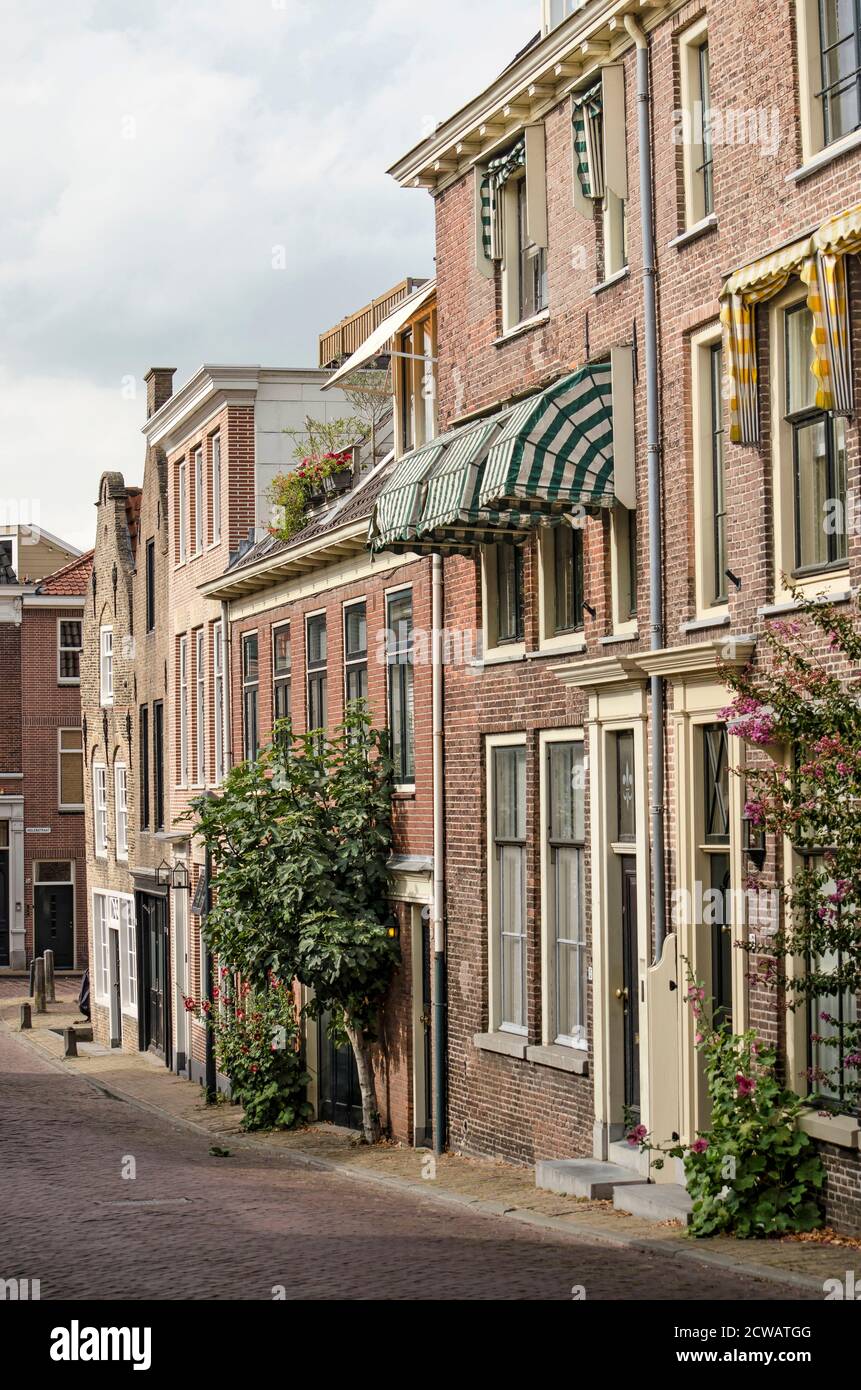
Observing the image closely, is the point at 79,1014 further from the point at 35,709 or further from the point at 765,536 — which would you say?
the point at 765,536

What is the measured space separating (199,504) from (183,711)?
3871 mm

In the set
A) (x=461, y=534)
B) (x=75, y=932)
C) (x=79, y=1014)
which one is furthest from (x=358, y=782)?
(x=75, y=932)

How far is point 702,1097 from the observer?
49.4ft

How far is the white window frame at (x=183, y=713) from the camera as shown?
111 ft

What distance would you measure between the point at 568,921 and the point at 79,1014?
29.6m

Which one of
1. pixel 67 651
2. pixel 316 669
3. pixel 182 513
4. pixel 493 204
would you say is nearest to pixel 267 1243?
pixel 493 204

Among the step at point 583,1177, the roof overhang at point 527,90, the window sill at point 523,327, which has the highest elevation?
the roof overhang at point 527,90

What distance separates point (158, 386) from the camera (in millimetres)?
36656

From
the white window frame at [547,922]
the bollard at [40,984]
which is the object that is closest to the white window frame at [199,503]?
the white window frame at [547,922]

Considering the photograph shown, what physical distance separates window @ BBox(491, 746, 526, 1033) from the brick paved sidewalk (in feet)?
5.18

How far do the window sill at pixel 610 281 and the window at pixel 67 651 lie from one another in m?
41.2

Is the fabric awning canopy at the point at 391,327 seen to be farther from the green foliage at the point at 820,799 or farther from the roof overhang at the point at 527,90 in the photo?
the green foliage at the point at 820,799

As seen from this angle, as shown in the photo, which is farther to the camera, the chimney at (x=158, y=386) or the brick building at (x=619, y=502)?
the chimney at (x=158, y=386)

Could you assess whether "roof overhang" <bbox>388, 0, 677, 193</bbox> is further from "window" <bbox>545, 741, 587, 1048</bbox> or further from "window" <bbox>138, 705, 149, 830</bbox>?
"window" <bbox>138, 705, 149, 830</bbox>
